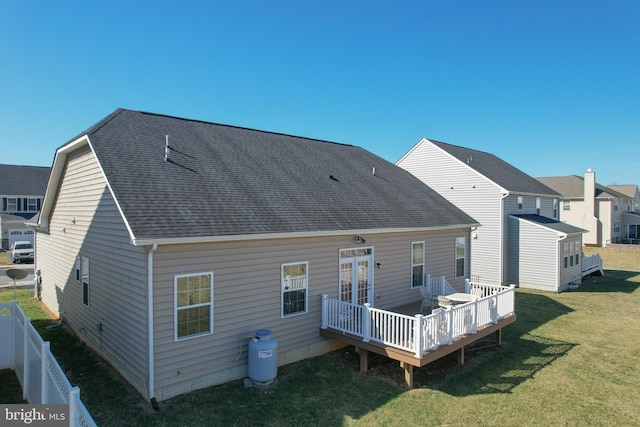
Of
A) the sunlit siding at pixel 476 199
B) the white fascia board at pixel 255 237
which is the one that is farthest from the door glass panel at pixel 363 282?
the sunlit siding at pixel 476 199

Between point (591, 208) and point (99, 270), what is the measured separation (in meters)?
41.5

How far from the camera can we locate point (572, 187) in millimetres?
37938

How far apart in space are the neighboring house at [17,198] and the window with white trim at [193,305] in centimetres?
3403

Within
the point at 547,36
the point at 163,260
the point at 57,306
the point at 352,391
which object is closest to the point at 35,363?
the point at 163,260

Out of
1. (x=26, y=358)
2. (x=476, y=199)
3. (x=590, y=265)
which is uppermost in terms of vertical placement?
(x=476, y=199)

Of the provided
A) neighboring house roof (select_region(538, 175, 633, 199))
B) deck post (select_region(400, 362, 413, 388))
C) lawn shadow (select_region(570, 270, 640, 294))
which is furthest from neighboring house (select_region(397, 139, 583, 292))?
neighboring house roof (select_region(538, 175, 633, 199))

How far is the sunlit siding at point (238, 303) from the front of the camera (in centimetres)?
686

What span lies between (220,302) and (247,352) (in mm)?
1371

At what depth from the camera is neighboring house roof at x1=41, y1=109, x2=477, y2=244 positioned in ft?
24.3

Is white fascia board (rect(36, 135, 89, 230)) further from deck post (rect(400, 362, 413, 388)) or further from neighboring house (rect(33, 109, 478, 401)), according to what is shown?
deck post (rect(400, 362, 413, 388))

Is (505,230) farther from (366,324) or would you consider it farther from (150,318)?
(150,318)

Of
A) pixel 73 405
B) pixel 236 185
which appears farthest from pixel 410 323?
pixel 73 405

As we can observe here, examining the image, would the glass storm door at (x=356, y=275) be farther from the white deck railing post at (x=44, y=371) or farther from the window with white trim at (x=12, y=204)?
the window with white trim at (x=12, y=204)

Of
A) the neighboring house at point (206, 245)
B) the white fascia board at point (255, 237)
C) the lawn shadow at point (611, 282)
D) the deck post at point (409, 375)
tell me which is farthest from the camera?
the lawn shadow at point (611, 282)
